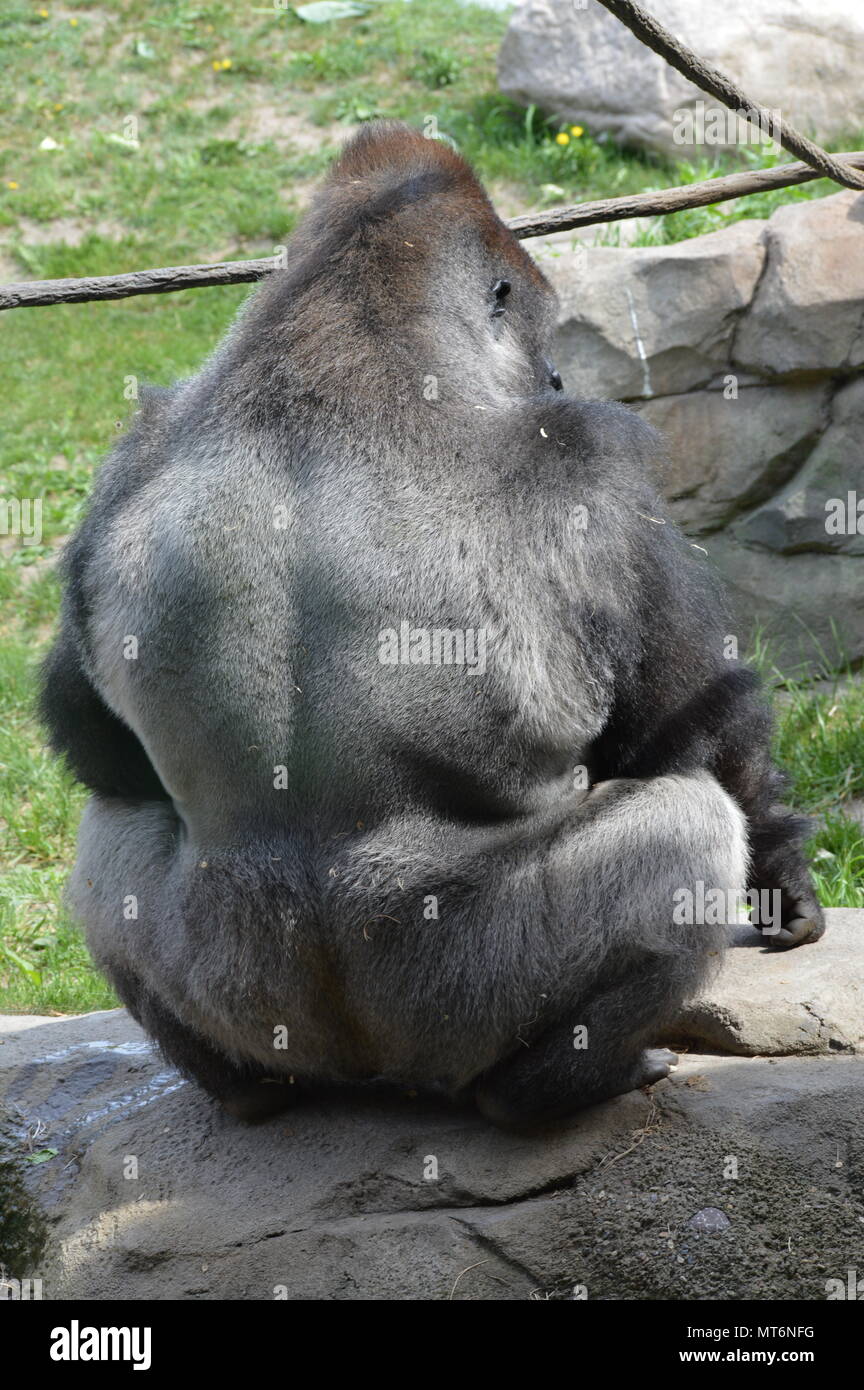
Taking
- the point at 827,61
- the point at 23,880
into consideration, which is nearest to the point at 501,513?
the point at 23,880

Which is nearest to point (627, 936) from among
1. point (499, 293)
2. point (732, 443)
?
point (499, 293)

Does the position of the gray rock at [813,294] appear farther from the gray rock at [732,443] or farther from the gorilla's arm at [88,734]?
the gorilla's arm at [88,734]

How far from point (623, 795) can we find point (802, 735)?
3294 millimetres

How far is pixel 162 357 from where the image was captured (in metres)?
9.29

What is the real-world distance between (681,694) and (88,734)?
4.50 ft

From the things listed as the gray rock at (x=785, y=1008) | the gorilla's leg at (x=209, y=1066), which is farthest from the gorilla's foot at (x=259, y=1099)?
the gray rock at (x=785, y=1008)

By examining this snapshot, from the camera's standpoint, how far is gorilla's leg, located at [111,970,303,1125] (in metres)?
3.30

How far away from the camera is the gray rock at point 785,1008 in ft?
11.1

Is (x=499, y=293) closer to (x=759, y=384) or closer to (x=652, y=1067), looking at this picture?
(x=652, y=1067)

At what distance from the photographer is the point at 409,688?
9.11 ft

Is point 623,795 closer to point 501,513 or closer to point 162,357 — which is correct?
point 501,513

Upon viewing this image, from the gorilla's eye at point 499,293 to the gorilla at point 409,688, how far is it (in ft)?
0.10

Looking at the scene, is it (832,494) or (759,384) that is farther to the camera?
(759,384)

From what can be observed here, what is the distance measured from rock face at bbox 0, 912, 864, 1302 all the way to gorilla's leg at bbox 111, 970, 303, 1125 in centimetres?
7
